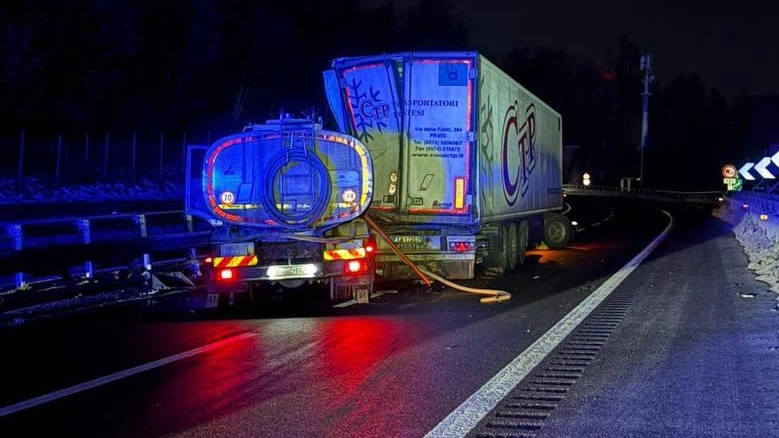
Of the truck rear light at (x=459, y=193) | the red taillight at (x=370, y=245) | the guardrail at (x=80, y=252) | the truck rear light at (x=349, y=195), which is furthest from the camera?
the truck rear light at (x=459, y=193)

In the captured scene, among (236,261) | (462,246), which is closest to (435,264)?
(462,246)

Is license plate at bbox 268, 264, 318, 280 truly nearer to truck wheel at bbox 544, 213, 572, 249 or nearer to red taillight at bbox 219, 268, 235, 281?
red taillight at bbox 219, 268, 235, 281

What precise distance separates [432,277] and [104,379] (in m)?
6.82

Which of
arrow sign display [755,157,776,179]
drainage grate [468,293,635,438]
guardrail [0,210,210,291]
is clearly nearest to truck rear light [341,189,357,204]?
drainage grate [468,293,635,438]

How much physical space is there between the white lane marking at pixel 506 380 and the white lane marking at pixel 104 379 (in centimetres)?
318

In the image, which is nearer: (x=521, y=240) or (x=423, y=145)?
(x=423, y=145)

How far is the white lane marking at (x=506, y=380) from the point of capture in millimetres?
6000

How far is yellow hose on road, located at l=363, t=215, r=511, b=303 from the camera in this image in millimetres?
12522

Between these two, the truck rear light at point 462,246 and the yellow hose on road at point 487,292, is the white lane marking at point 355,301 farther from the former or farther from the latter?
the truck rear light at point 462,246

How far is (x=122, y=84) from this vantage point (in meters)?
39.2

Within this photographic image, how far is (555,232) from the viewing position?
2322cm

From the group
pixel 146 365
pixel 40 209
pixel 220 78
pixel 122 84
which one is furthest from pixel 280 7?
pixel 146 365

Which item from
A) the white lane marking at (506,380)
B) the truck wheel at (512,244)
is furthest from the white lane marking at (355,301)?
the truck wheel at (512,244)

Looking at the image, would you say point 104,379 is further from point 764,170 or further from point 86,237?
point 764,170
